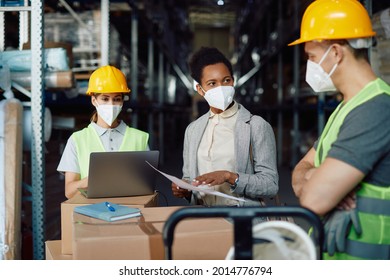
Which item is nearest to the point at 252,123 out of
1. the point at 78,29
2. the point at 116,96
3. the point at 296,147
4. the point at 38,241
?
the point at 116,96

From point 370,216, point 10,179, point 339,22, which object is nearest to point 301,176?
point 370,216

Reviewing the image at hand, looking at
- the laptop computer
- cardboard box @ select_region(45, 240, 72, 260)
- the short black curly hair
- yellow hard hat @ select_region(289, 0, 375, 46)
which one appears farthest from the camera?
the short black curly hair

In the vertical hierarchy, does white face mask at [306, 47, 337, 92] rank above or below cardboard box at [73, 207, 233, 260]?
above

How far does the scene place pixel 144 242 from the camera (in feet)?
5.20

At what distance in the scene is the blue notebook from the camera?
177 centimetres

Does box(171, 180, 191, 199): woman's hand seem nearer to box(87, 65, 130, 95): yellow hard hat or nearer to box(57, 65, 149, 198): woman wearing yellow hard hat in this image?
box(57, 65, 149, 198): woman wearing yellow hard hat

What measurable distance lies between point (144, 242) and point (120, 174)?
2.24 ft

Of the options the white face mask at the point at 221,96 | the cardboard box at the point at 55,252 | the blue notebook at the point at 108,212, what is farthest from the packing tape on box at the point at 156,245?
the white face mask at the point at 221,96

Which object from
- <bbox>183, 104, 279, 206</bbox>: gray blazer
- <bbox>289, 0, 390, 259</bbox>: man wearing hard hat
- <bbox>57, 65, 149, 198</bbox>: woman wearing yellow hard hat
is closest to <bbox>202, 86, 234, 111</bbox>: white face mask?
<bbox>183, 104, 279, 206</bbox>: gray blazer

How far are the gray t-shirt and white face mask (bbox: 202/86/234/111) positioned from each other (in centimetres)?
110

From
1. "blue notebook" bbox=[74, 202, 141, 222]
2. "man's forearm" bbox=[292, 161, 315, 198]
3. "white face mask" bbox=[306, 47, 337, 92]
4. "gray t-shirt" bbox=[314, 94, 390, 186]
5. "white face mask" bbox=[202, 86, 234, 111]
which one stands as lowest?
"blue notebook" bbox=[74, 202, 141, 222]

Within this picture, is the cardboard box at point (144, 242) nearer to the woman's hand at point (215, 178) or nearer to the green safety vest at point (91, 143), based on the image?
the woman's hand at point (215, 178)

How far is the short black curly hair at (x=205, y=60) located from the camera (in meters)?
2.60

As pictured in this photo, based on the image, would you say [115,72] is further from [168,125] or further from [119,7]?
[168,125]
